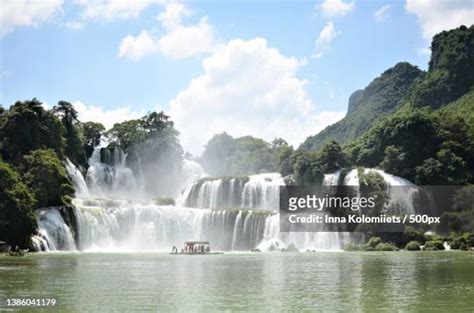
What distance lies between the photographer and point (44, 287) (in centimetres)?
2223

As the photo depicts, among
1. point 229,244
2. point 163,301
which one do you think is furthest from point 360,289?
point 229,244

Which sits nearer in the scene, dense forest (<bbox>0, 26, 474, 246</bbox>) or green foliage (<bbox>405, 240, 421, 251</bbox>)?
dense forest (<bbox>0, 26, 474, 246</bbox>)

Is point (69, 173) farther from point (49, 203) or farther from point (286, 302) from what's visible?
point (286, 302)

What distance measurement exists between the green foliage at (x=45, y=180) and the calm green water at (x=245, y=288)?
2253 cm

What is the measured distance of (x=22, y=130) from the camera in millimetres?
59281

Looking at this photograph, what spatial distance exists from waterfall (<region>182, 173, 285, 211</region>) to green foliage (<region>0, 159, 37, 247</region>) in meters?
22.0

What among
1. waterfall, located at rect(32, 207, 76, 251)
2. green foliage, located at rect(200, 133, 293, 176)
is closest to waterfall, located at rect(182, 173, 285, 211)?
waterfall, located at rect(32, 207, 76, 251)

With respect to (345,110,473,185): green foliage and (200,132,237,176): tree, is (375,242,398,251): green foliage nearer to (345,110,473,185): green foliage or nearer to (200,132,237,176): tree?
(345,110,473,185): green foliage

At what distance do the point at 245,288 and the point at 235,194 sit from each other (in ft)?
143

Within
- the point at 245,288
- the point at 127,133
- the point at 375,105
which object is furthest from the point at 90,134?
the point at 375,105

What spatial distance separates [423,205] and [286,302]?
48.0m

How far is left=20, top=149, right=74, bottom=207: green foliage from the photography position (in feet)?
177

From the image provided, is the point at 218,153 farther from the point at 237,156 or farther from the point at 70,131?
the point at 70,131

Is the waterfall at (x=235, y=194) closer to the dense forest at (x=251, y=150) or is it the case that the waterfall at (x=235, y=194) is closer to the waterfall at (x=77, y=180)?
the dense forest at (x=251, y=150)
